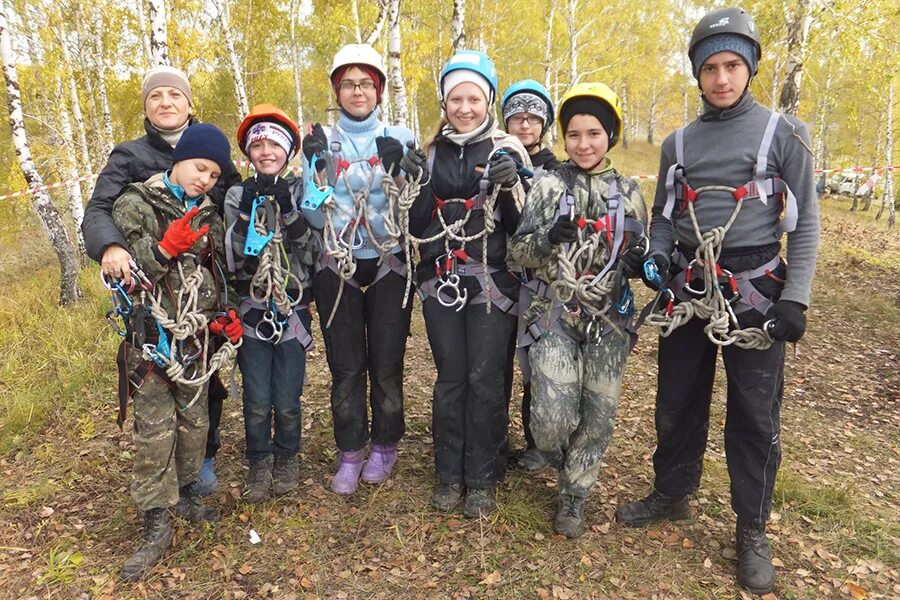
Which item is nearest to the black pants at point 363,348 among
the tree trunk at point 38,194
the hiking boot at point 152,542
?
the hiking boot at point 152,542

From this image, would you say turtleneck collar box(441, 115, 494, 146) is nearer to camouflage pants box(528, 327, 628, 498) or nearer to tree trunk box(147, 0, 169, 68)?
camouflage pants box(528, 327, 628, 498)

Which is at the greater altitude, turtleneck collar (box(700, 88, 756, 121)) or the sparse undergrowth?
turtleneck collar (box(700, 88, 756, 121))

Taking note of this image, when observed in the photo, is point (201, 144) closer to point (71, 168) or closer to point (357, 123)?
point (357, 123)

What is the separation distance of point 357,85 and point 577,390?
2503mm

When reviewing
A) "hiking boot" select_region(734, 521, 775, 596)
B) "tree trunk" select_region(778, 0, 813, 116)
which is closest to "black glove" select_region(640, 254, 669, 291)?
"hiking boot" select_region(734, 521, 775, 596)

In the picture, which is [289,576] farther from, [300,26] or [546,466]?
[300,26]

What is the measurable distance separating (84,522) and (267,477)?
128 cm

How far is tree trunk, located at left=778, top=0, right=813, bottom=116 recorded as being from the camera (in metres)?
8.69

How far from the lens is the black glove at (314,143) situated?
347 centimetres

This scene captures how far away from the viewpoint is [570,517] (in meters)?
3.69

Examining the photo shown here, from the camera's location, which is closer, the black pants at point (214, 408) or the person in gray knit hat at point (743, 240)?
the person in gray knit hat at point (743, 240)

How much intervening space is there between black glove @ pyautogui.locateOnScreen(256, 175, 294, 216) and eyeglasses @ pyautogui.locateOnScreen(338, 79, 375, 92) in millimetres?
740

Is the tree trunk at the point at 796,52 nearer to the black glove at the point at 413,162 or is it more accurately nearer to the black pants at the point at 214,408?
the black glove at the point at 413,162

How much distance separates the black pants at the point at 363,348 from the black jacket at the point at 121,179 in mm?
903
